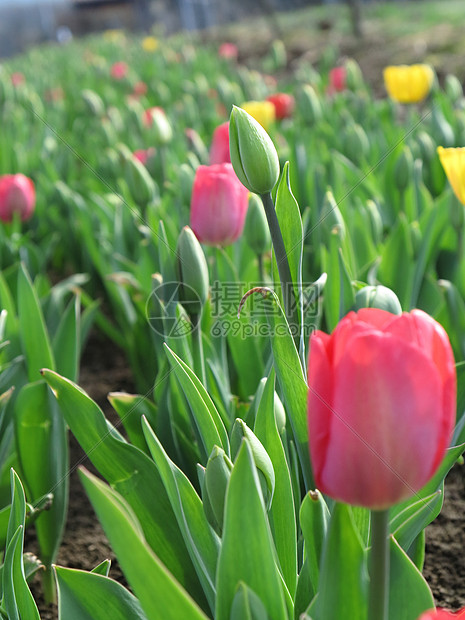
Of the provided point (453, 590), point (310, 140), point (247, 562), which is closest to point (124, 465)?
point (247, 562)

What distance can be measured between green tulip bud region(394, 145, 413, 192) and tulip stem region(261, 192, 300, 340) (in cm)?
73

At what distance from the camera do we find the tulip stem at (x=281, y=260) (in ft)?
2.10

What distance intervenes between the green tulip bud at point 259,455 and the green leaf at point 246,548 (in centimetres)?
7

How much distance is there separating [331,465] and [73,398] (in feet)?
1.26

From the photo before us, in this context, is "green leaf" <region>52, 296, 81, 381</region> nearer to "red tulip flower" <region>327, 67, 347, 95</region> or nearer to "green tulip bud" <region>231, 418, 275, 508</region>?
"green tulip bud" <region>231, 418, 275, 508</region>

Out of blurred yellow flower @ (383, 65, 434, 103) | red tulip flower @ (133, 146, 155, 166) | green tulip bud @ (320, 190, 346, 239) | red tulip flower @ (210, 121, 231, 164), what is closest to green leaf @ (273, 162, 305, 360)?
green tulip bud @ (320, 190, 346, 239)

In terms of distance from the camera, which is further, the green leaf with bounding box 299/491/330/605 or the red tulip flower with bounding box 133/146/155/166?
the red tulip flower with bounding box 133/146/155/166

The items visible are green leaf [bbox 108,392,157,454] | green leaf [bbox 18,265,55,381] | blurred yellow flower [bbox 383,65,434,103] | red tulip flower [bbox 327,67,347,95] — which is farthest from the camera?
red tulip flower [bbox 327,67,347,95]

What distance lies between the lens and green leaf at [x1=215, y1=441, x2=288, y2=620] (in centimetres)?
45

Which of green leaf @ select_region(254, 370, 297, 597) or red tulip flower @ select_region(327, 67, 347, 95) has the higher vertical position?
red tulip flower @ select_region(327, 67, 347, 95)

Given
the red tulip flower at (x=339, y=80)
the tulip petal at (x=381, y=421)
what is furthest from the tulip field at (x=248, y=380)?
the red tulip flower at (x=339, y=80)

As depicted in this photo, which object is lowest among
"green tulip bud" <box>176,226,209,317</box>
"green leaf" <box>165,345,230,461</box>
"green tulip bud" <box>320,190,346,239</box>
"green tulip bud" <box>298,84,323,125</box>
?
"green leaf" <box>165,345,230,461</box>

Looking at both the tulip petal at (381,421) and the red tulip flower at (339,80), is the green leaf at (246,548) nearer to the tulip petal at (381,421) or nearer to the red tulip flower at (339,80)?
the tulip petal at (381,421)

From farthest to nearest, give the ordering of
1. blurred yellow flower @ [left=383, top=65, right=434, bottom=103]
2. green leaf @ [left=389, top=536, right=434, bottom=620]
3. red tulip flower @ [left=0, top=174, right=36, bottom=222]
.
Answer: blurred yellow flower @ [left=383, top=65, right=434, bottom=103] → red tulip flower @ [left=0, top=174, right=36, bottom=222] → green leaf @ [left=389, top=536, right=434, bottom=620]
